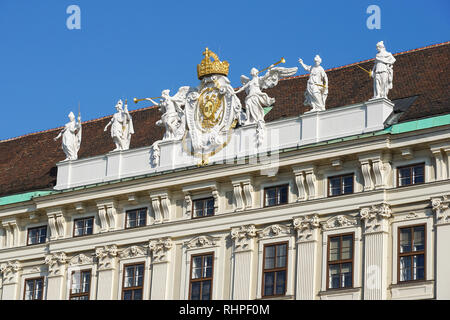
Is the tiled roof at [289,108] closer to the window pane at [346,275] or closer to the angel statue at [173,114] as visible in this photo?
the angel statue at [173,114]

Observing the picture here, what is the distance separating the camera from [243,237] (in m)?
54.2

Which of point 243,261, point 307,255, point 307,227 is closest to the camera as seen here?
point 307,255

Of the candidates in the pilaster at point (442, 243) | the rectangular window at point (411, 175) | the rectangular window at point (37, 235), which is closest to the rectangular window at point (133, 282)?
the rectangular window at point (37, 235)

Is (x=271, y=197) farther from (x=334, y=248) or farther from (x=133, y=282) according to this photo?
(x=133, y=282)

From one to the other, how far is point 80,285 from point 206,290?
17.8 ft

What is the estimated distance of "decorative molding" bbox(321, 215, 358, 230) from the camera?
2053 inches

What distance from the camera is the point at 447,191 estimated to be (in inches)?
1993

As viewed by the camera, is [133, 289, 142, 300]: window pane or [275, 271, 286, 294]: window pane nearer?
[275, 271, 286, 294]: window pane

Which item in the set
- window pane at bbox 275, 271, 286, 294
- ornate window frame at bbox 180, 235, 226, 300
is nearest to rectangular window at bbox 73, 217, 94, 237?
ornate window frame at bbox 180, 235, 226, 300

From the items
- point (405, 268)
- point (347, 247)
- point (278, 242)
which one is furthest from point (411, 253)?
point (278, 242)

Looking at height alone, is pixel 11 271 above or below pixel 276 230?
below

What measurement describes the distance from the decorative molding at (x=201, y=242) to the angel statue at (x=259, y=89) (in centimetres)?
412

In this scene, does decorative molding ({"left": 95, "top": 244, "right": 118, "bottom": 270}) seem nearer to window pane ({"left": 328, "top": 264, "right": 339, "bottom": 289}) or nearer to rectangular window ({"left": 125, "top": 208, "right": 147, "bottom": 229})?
rectangular window ({"left": 125, "top": 208, "right": 147, "bottom": 229})
